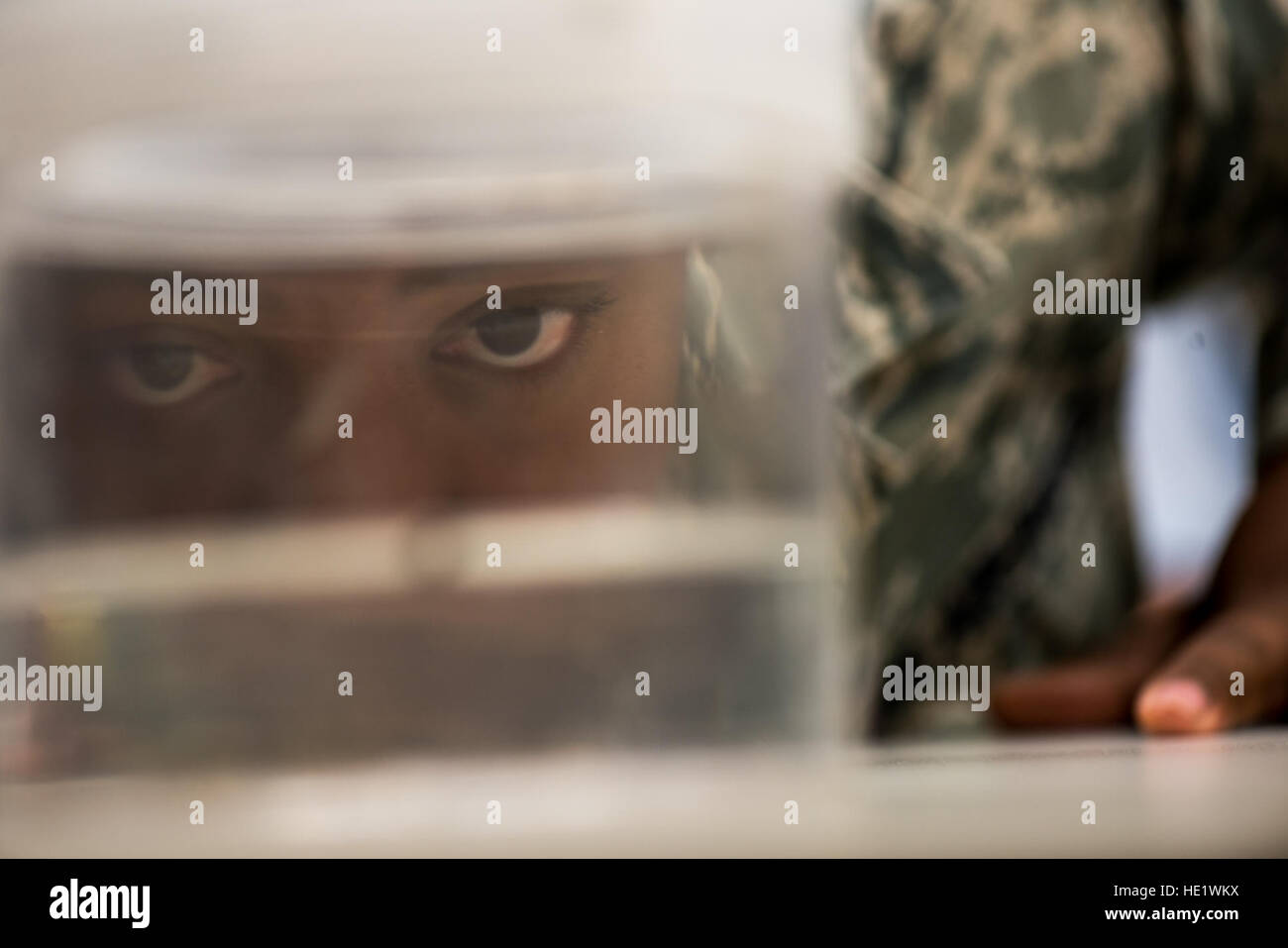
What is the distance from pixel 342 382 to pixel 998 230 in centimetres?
37

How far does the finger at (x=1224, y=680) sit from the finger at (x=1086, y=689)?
0.04ft

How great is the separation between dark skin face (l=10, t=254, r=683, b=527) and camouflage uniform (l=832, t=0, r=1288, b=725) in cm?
21

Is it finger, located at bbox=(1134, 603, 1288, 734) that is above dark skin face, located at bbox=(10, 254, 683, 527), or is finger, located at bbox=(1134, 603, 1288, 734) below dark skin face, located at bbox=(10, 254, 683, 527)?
Result: below

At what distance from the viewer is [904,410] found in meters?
0.51

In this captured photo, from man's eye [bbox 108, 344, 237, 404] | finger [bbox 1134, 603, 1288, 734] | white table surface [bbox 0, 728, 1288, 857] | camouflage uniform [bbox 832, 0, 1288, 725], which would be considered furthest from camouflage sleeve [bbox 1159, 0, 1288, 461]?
man's eye [bbox 108, 344, 237, 404]

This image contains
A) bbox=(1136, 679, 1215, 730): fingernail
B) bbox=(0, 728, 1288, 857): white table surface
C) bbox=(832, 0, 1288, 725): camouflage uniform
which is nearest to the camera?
bbox=(0, 728, 1288, 857): white table surface

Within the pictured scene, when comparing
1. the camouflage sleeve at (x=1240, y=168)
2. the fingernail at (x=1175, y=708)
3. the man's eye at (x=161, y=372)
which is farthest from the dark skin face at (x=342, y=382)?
the camouflage sleeve at (x=1240, y=168)

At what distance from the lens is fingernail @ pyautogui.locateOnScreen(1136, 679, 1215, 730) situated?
12.9 inches

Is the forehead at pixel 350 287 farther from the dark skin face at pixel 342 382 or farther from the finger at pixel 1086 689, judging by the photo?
the finger at pixel 1086 689

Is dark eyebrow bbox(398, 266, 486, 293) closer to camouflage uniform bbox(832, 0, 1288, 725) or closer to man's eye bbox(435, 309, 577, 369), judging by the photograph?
man's eye bbox(435, 309, 577, 369)

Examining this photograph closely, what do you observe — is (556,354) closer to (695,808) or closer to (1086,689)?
(695,808)

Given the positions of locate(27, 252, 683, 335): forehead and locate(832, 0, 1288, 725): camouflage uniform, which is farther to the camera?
locate(832, 0, 1288, 725): camouflage uniform

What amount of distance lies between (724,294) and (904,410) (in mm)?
227

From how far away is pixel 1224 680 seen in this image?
1.18 ft
